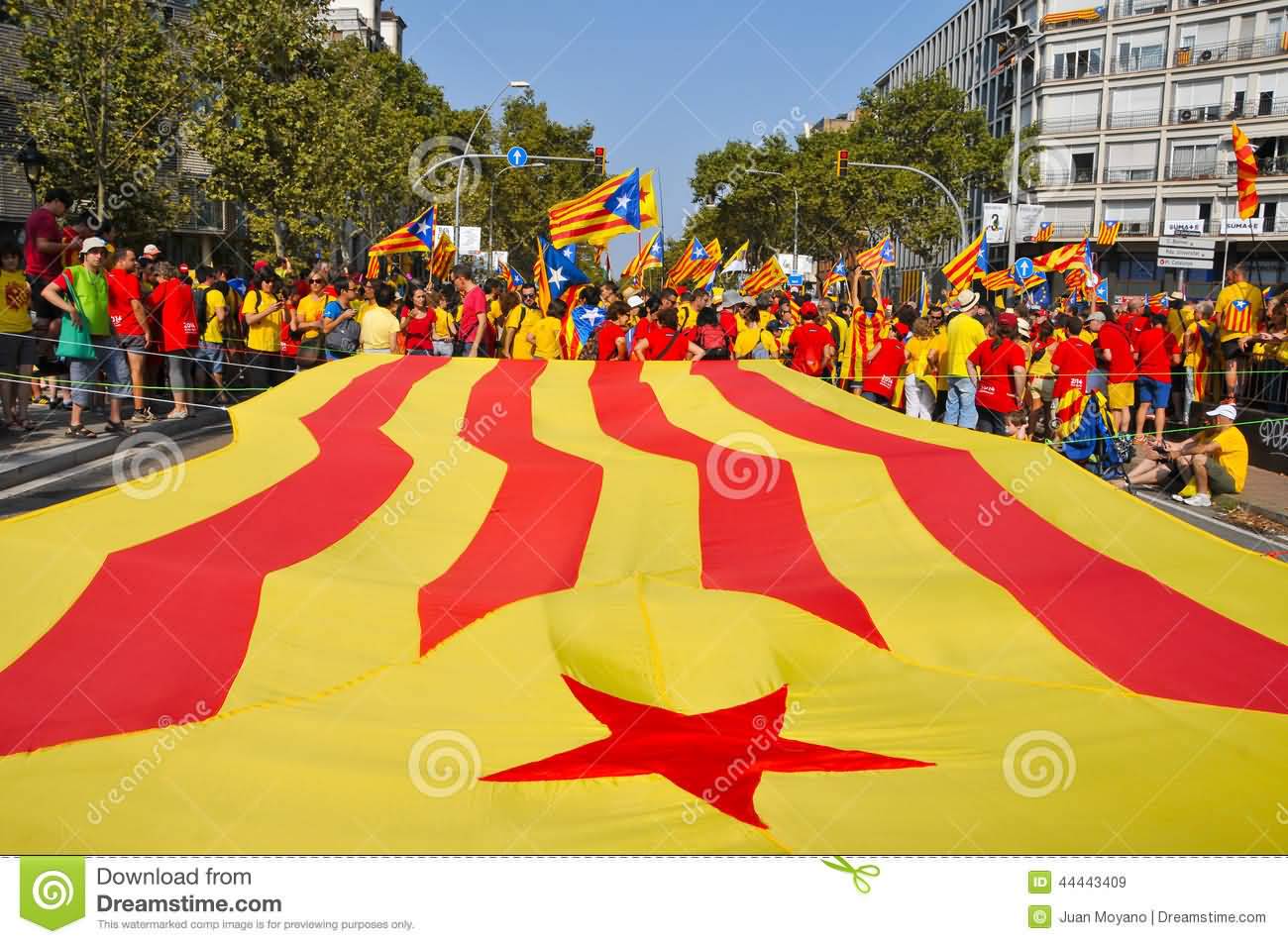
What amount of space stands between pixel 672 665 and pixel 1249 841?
5.46ft

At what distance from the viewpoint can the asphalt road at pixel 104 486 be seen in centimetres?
→ 845

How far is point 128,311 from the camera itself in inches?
466

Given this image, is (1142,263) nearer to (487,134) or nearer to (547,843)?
(487,134)

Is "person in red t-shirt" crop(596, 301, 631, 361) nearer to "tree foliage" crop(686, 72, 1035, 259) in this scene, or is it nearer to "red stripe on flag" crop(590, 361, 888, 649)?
"red stripe on flag" crop(590, 361, 888, 649)

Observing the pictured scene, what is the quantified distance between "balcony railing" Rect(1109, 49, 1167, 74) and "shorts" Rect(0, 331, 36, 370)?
5596cm

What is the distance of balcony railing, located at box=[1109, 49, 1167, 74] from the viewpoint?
55.2 metres

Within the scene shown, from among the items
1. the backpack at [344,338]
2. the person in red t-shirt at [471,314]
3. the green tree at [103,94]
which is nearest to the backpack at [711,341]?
the person in red t-shirt at [471,314]

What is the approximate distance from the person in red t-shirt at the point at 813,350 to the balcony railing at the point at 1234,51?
4785cm

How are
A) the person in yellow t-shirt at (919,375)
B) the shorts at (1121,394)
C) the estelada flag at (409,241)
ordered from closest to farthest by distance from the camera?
the person in yellow t-shirt at (919,375) → the shorts at (1121,394) → the estelada flag at (409,241)

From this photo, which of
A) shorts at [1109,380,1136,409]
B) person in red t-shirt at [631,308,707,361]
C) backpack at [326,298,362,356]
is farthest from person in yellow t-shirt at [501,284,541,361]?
shorts at [1109,380,1136,409]

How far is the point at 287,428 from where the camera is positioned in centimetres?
675

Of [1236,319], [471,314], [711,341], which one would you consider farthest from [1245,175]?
[471,314]

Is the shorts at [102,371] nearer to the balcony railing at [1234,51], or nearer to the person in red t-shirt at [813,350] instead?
the person in red t-shirt at [813,350]

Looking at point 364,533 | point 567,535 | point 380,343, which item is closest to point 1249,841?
point 567,535
